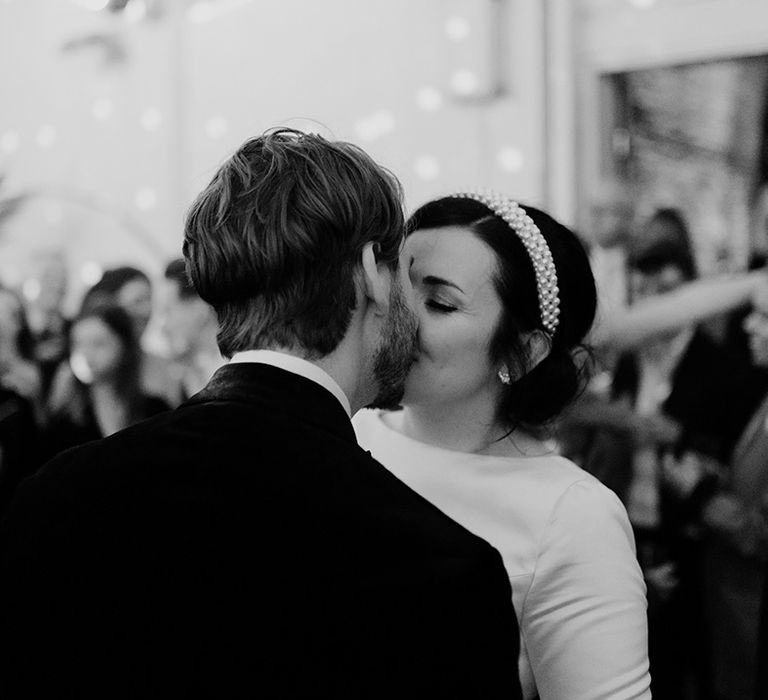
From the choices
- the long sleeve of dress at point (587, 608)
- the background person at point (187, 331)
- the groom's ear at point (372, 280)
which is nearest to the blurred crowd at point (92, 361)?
the background person at point (187, 331)

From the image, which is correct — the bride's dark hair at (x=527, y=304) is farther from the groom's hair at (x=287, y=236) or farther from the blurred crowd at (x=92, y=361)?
the blurred crowd at (x=92, y=361)

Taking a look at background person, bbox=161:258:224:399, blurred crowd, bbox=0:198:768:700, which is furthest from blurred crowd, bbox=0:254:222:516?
blurred crowd, bbox=0:198:768:700

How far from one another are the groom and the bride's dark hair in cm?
57

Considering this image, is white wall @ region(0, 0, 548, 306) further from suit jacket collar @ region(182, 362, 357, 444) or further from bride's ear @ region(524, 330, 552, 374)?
suit jacket collar @ region(182, 362, 357, 444)

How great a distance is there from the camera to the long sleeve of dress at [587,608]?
4.33 feet

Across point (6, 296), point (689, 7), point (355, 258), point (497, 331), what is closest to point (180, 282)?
point (6, 296)

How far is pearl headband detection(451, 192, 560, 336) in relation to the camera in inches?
61.0

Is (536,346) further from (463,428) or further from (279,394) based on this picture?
(279,394)

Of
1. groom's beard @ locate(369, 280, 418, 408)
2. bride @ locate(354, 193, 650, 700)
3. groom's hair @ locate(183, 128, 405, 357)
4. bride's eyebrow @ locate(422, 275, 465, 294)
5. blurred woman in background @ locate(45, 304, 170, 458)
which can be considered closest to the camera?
groom's hair @ locate(183, 128, 405, 357)

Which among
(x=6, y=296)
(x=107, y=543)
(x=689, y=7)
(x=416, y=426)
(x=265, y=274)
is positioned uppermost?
(x=689, y=7)

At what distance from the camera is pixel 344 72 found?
3381 millimetres

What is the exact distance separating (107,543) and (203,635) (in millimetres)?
133

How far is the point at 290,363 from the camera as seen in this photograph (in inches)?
43.8

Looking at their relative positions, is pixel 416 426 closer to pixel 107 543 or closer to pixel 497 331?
pixel 497 331
